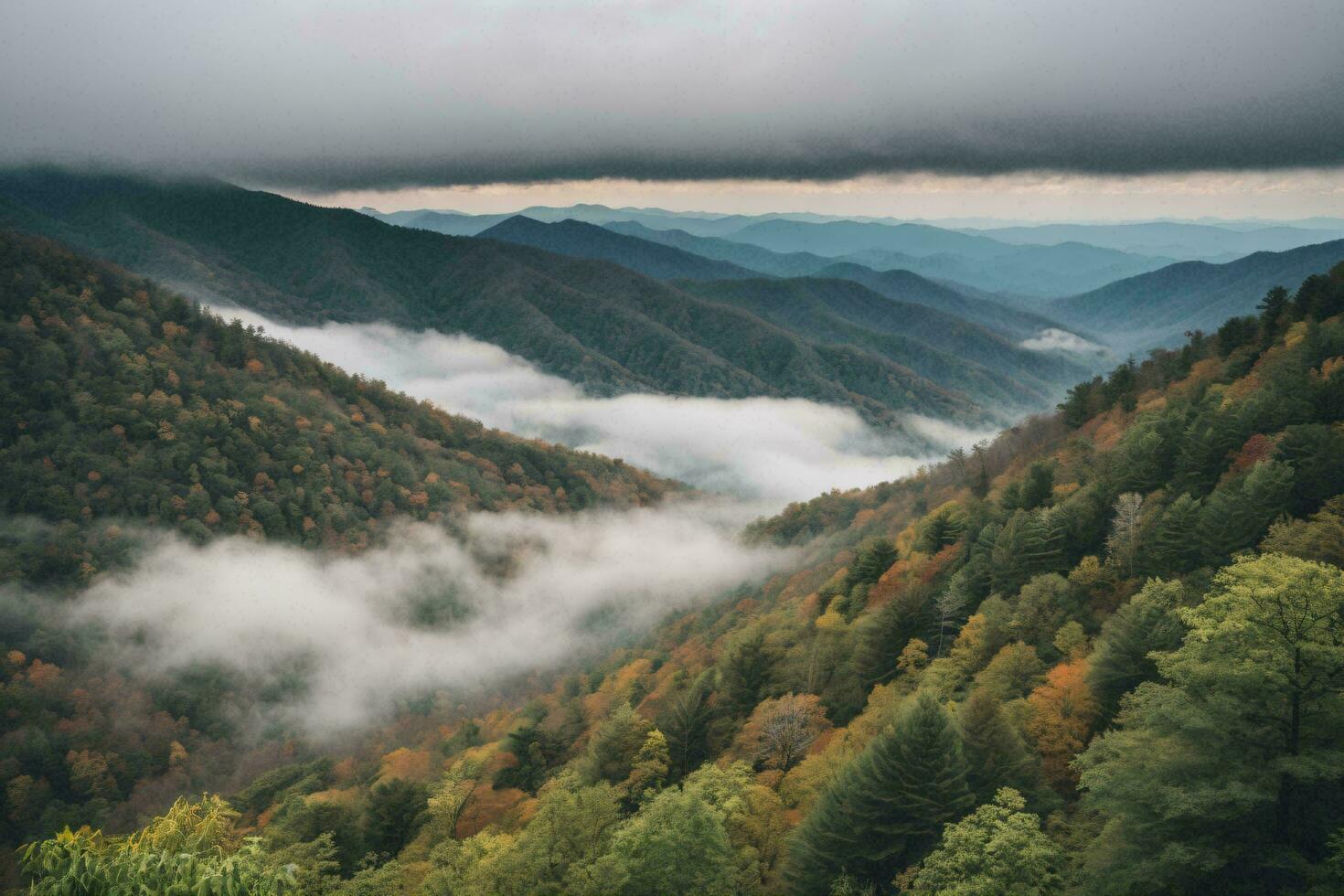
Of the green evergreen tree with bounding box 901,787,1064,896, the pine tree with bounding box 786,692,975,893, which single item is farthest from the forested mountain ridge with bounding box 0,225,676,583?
the green evergreen tree with bounding box 901,787,1064,896

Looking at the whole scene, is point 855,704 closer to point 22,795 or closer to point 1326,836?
point 1326,836

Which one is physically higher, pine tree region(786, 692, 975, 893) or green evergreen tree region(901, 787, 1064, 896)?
green evergreen tree region(901, 787, 1064, 896)

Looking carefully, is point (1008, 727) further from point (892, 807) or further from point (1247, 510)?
point (1247, 510)

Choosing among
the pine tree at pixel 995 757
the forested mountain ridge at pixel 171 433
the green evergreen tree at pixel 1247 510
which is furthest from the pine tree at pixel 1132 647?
the forested mountain ridge at pixel 171 433

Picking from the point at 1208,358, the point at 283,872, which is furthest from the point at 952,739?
the point at 1208,358

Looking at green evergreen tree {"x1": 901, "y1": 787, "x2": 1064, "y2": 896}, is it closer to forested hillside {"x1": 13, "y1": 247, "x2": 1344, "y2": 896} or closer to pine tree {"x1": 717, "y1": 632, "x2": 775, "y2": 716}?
forested hillside {"x1": 13, "y1": 247, "x2": 1344, "y2": 896}

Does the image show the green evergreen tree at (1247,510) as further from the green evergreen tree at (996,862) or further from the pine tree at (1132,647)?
the green evergreen tree at (996,862)

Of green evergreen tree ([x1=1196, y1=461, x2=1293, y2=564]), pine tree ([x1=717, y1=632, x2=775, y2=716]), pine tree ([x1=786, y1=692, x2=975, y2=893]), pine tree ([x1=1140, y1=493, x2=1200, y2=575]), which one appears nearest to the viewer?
pine tree ([x1=786, y1=692, x2=975, y2=893])
